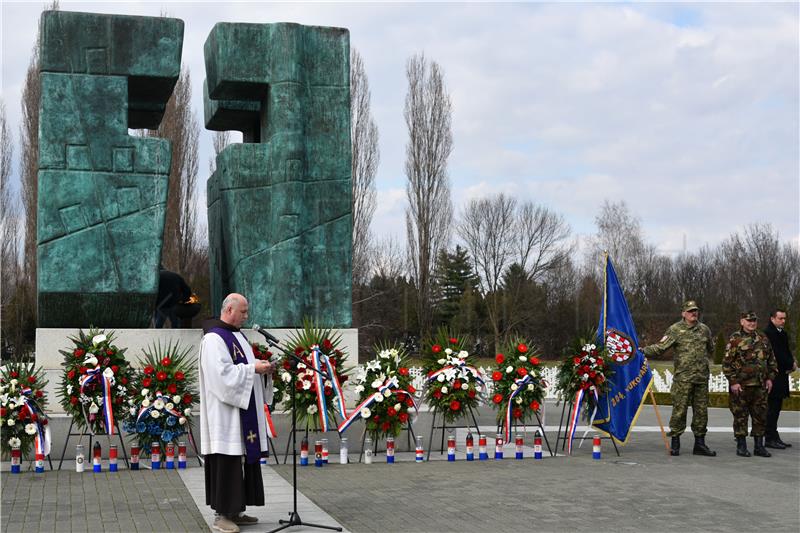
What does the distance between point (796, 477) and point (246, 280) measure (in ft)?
24.6

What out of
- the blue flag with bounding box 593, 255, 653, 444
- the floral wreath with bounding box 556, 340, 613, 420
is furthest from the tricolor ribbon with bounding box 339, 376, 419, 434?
the blue flag with bounding box 593, 255, 653, 444

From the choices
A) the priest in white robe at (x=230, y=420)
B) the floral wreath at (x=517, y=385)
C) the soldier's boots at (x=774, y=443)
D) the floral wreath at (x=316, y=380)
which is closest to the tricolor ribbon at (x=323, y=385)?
the floral wreath at (x=316, y=380)

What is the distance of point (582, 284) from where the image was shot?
5403 centimetres

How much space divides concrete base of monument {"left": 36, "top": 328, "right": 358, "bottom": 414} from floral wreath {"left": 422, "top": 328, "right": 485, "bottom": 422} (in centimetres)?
143

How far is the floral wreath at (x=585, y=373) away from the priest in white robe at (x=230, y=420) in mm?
5813

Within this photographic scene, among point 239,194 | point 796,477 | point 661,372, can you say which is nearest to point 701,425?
point 796,477

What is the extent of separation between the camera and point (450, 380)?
37.7ft

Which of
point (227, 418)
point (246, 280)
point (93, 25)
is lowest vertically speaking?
point (227, 418)

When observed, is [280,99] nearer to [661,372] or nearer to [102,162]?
[102,162]

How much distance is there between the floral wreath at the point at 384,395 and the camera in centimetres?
1113

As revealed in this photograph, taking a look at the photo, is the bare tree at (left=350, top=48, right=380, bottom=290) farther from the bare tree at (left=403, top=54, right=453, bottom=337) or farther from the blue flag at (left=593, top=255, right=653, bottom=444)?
the blue flag at (left=593, top=255, right=653, bottom=444)

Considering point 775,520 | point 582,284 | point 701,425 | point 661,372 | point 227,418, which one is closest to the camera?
point 227,418

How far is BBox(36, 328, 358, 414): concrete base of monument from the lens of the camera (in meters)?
12.0

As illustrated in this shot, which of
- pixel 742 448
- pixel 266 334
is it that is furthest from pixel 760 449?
pixel 266 334
